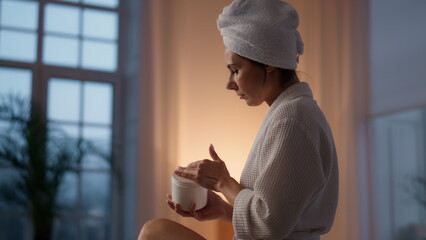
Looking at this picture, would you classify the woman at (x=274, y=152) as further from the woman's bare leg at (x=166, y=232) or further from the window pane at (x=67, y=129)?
the window pane at (x=67, y=129)

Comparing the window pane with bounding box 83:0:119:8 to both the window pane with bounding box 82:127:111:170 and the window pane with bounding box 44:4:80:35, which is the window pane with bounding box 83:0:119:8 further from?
the window pane with bounding box 82:127:111:170

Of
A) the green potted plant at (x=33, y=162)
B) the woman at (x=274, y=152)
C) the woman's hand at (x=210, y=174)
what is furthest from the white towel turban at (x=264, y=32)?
the green potted plant at (x=33, y=162)

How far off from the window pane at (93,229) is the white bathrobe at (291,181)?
273 centimetres

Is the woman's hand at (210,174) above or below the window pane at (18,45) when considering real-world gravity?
below

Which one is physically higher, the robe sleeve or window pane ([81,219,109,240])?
the robe sleeve

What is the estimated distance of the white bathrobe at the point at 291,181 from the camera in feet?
4.50

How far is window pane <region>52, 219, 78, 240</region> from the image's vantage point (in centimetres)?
396

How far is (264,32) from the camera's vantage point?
5.01 feet

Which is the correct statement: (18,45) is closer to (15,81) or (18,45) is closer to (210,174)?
(15,81)

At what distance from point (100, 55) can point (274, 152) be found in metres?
3.01

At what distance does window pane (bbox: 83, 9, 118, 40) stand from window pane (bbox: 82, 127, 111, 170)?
669mm

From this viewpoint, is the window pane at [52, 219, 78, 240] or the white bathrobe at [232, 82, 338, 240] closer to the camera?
the white bathrobe at [232, 82, 338, 240]

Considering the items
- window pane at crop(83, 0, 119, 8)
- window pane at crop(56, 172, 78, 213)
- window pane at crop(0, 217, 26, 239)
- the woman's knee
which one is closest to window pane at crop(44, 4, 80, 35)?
window pane at crop(83, 0, 119, 8)

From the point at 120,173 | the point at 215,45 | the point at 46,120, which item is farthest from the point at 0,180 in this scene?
the point at 215,45
